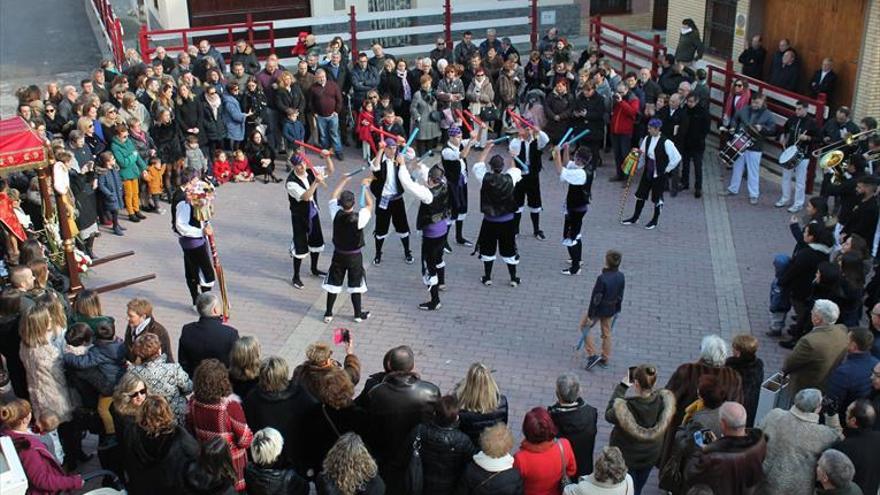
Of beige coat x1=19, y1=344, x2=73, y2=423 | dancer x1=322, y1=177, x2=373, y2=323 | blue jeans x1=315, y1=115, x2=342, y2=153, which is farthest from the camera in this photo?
blue jeans x1=315, y1=115, x2=342, y2=153

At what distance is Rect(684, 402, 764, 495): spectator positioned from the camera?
5.87 m

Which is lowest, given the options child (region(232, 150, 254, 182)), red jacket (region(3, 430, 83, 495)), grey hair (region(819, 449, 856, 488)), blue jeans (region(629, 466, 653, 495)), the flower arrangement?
blue jeans (region(629, 466, 653, 495))

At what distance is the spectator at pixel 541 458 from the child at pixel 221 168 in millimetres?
9743

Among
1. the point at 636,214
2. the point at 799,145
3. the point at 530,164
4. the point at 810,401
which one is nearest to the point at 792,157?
the point at 799,145

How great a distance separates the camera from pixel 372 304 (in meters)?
10.9

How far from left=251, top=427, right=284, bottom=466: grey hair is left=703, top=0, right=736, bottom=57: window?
14716 mm

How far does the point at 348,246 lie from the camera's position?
976cm

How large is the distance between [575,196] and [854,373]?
4752 millimetres

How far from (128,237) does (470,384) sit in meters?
7.96

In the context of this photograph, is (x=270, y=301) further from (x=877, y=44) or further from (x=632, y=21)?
(x=632, y=21)

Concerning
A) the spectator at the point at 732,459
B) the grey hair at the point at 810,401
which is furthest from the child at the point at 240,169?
the grey hair at the point at 810,401

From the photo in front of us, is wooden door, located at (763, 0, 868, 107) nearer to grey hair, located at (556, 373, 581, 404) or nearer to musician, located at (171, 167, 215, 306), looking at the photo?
musician, located at (171, 167, 215, 306)

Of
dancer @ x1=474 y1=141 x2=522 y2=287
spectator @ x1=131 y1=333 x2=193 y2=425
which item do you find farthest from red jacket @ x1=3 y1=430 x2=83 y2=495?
dancer @ x1=474 y1=141 x2=522 y2=287

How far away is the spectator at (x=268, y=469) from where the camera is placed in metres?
5.61
